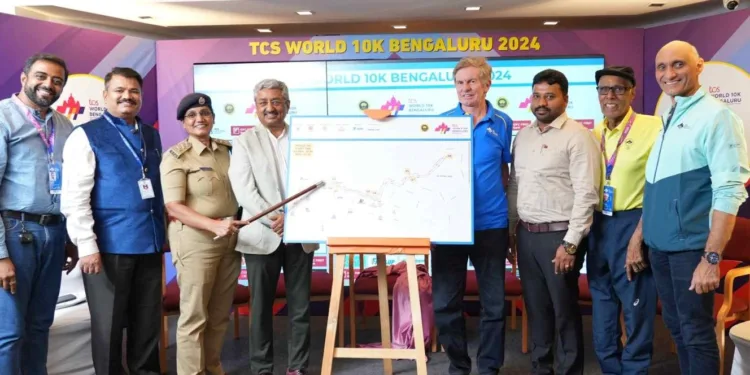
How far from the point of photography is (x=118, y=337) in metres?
3.22

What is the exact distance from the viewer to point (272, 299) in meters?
3.53

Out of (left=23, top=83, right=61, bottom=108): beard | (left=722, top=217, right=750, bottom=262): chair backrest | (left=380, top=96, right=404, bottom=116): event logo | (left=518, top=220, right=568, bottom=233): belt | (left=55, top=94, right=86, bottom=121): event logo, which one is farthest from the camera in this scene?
(left=380, top=96, right=404, bottom=116): event logo

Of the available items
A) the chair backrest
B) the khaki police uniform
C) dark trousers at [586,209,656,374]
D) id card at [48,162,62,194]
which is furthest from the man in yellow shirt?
id card at [48,162,62,194]

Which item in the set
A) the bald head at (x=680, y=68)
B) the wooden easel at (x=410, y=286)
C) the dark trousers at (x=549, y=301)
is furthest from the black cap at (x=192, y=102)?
the bald head at (x=680, y=68)

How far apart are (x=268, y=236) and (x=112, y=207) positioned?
0.78m

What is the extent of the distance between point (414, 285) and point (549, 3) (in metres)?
3.16

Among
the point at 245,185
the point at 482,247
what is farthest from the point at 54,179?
the point at 482,247

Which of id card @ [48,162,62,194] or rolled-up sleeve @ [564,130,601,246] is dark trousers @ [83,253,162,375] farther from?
rolled-up sleeve @ [564,130,601,246]

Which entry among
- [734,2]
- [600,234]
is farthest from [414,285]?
[734,2]

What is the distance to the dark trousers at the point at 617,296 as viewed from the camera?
319cm

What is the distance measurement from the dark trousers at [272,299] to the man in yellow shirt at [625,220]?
156 centimetres

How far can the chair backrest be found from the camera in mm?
4047

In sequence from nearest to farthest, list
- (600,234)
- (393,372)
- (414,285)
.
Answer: (414,285) → (600,234) → (393,372)

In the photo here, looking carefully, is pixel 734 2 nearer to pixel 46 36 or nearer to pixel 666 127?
pixel 666 127
